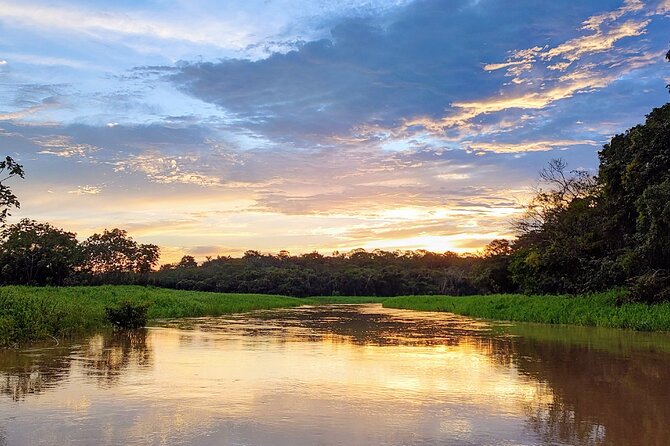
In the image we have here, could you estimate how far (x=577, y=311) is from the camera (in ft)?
88.0

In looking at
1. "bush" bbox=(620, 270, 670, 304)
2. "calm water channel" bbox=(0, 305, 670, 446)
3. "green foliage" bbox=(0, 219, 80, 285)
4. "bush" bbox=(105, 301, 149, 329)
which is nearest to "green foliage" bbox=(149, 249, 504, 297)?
"green foliage" bbox=(0, 219, 80, 285)

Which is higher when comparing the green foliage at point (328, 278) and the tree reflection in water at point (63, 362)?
the green foliage at point (328, 278)

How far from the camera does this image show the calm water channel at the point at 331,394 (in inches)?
269

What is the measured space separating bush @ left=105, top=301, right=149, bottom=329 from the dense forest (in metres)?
4.87

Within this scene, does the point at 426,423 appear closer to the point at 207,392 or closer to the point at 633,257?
the point at 207,392

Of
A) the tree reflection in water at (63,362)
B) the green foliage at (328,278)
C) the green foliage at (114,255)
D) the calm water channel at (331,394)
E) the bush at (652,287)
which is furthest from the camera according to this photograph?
the green foliage at (328,278)

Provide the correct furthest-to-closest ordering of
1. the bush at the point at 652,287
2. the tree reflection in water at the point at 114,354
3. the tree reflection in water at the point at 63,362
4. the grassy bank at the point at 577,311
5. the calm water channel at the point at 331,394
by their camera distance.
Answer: the grassy bank at the point at 577,311
the bush at the point at 652,287
the tree reflection in water at the point at 114,354
the tree reflection in water at the point at 63,362
the calm water channel at the point at 331,394

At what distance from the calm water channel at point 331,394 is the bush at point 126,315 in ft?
11.7

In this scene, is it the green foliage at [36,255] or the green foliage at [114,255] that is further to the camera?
the green foliage at [114,255]

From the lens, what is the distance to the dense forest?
21531 mm

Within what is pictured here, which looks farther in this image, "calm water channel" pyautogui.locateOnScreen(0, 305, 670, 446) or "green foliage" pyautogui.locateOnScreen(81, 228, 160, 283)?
"green foliage" pyautogui.locateOnScreen(81, 228, 160, 283)

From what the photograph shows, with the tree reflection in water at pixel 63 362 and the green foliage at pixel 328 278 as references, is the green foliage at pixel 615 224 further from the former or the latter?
the green foliage at pixel 328 278

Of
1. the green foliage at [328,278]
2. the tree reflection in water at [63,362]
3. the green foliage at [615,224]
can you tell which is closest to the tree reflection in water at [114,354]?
the tree reflection in water at [63,362]

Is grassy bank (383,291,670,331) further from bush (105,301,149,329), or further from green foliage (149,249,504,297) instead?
green foliage (149,249,504,297)
